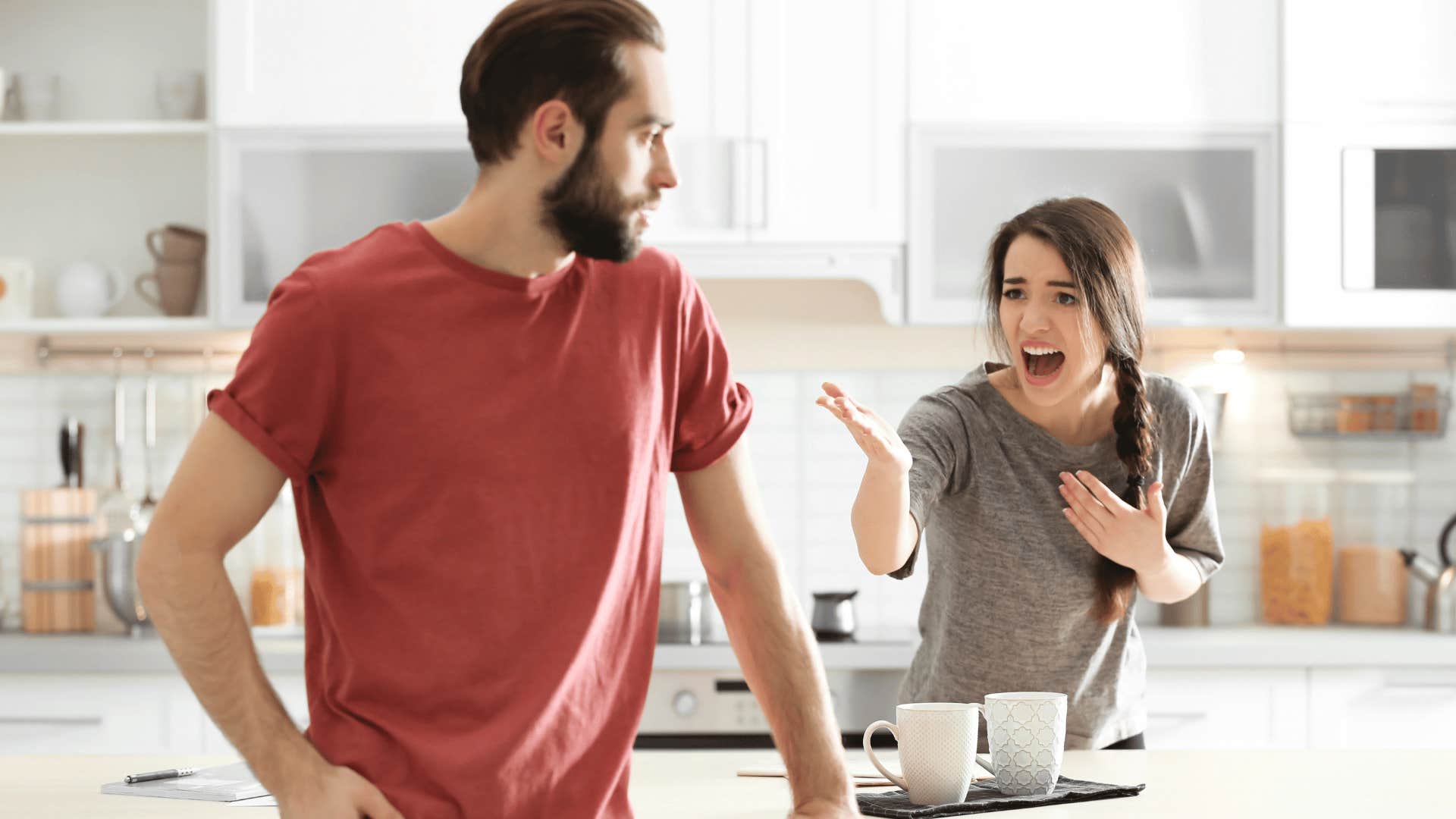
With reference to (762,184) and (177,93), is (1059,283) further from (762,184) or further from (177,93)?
(177,93)

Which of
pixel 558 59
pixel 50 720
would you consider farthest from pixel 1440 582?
pixel 50 720

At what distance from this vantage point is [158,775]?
1.58 metres

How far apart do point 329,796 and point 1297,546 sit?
2838mm

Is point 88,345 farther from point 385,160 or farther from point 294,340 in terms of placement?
point 294,340

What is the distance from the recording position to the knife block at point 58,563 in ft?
10.7

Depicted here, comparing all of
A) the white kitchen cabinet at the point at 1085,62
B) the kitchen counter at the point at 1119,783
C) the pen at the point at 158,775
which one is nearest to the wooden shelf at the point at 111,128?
the white kitchen cabinet at the point at 1085,62

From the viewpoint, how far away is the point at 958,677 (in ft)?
6.19

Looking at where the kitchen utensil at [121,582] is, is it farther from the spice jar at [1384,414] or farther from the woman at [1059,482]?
the spice jar at [1384,414]

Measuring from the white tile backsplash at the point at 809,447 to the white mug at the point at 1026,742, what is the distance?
199 centimetres

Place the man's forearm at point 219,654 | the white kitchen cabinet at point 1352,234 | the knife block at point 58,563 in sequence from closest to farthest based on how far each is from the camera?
1. the man's forearm at point 219,654
2. the white kitchen cabinet at point 1352,234
3. the knife block at point 58,563

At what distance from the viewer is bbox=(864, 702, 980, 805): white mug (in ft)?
4.68

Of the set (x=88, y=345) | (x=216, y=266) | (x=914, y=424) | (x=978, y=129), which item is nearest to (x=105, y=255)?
(x=88, y=345)

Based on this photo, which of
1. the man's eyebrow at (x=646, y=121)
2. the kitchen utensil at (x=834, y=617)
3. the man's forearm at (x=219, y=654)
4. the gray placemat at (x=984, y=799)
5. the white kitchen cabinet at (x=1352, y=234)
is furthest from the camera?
the white kitchen cabinet at (x=1352, y=234)

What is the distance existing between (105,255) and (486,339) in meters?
2.79
